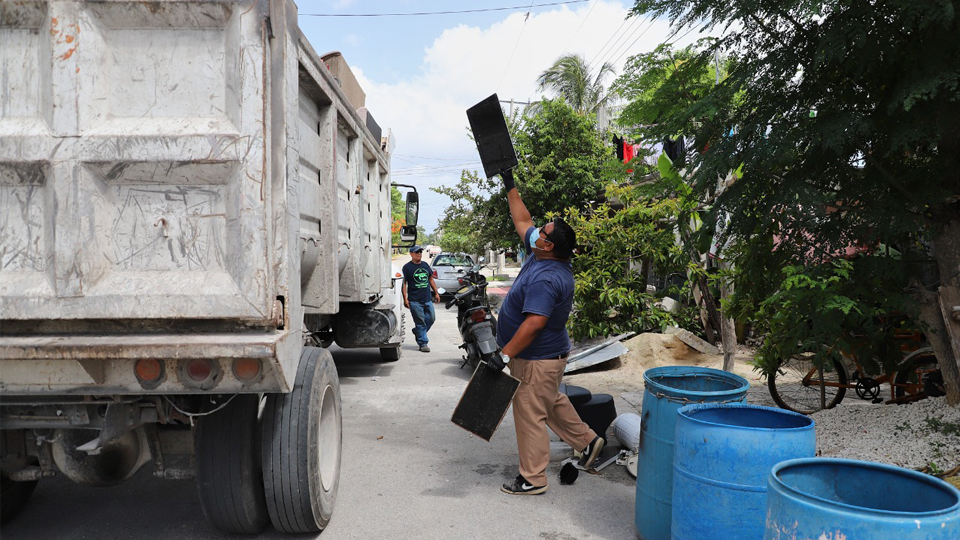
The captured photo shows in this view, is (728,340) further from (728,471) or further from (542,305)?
(728,471)

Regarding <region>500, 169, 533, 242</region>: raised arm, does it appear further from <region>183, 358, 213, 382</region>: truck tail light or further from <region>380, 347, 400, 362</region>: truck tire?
<region>380, 347, 400, 362</region>: truck tire

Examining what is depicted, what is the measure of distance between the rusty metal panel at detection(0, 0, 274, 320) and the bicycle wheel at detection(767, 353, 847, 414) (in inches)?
205

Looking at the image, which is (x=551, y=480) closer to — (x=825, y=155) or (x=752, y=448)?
(x=752, y=448)

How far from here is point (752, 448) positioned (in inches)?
114

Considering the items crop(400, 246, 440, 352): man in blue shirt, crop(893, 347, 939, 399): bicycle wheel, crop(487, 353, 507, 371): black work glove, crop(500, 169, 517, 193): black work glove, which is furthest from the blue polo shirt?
crop(400, 246, 440, 352): man in blue shirt

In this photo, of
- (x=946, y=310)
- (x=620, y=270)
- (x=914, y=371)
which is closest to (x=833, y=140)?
(x=946, y=310)

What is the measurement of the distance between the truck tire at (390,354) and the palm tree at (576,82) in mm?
18988

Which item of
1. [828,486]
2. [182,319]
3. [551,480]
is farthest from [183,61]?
A: [551,480]

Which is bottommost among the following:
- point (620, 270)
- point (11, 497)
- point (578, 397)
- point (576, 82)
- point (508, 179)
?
point (11, 497)

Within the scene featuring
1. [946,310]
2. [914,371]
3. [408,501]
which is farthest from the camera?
[914,371]

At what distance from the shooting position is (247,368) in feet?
9.50

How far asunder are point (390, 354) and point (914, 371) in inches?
250

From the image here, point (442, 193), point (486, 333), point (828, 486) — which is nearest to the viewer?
point (828, 486)

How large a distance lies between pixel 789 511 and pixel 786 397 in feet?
16.8
